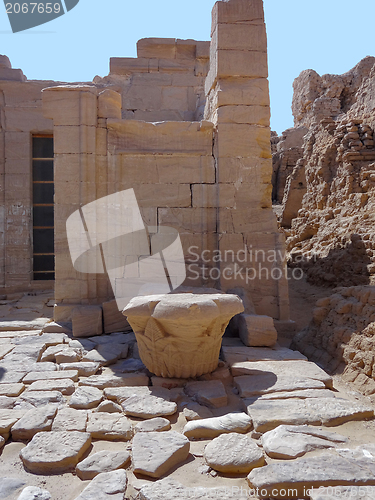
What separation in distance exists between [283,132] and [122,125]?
16.9m

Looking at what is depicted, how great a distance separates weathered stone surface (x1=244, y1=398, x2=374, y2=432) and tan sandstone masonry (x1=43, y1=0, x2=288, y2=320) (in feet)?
8.44

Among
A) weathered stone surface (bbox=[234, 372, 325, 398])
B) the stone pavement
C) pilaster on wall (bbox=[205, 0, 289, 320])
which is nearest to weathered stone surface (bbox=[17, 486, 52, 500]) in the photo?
the stone pavement

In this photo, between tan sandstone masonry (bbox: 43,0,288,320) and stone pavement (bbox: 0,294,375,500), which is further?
tan sandstone masonry (bbox: 43,0,288,320)

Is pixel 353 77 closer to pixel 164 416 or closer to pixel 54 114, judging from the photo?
pixel 54 114

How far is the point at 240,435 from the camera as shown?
105 inches

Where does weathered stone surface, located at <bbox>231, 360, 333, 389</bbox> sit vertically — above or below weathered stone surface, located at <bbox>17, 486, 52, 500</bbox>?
above

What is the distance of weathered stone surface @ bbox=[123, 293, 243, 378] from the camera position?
350 centimetres

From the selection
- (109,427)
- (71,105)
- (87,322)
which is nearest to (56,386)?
(109,427)

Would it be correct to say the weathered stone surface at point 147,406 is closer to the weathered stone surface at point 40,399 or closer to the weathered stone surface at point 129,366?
the weathered stone surface at point 40,399

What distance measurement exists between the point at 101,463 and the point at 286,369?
2.15 m

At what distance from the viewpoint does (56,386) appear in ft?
11.8

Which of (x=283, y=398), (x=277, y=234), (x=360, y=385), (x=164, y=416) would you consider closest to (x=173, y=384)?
(x=164, y=416)

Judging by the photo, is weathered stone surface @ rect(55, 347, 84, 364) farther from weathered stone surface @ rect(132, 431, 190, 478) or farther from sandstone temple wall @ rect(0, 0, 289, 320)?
weathered stone surface @ rect(132, 431, 190, 478)

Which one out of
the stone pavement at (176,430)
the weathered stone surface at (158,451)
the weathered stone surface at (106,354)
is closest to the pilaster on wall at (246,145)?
the stone pavement at (176,430)
